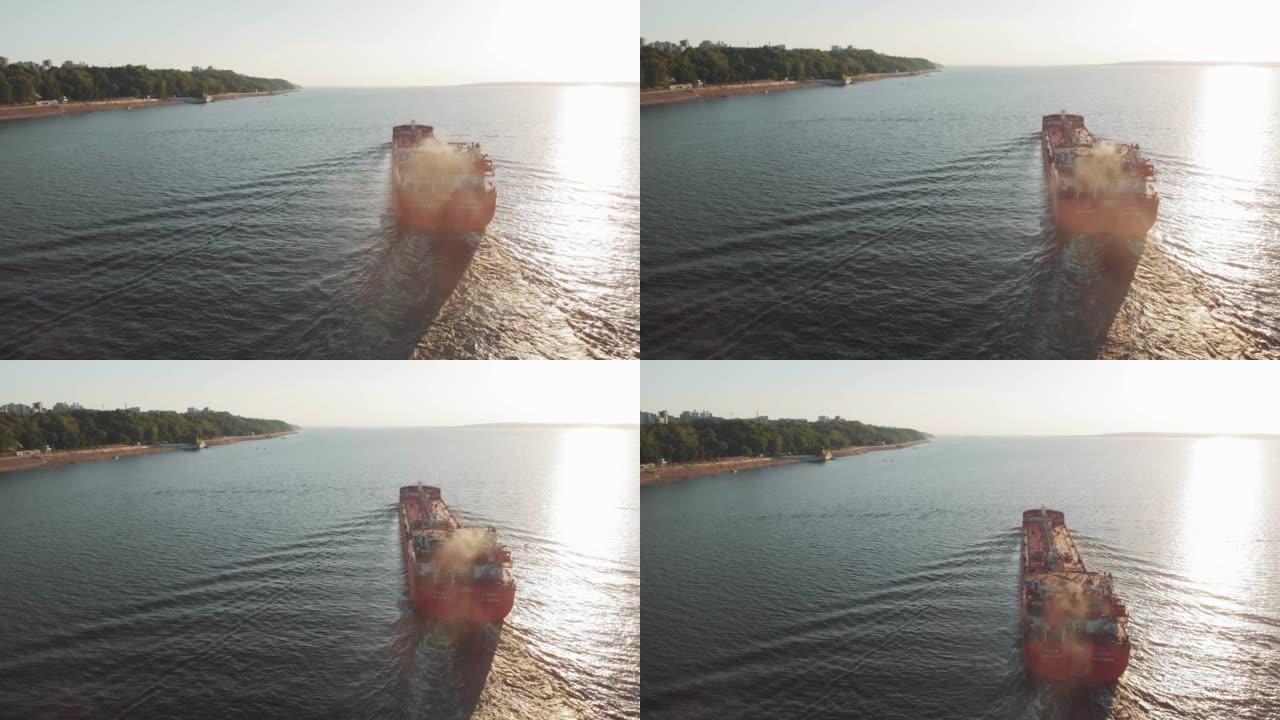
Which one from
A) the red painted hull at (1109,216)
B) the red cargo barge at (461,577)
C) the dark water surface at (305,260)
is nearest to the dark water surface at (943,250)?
the red painted hull at (1109,216)

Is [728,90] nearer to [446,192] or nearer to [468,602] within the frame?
[446,192]

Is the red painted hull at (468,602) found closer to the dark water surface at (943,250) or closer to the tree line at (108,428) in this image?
the dark water surface at (943,250)

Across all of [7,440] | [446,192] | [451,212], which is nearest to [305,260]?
[451,212]

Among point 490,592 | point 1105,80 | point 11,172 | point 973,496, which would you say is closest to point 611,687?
point 490,592

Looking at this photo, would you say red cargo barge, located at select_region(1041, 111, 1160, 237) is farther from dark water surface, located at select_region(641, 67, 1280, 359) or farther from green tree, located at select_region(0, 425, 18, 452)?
green tree, located at select_region(0, 425, 18, 452)

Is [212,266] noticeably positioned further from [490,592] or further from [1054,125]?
[1054,125]

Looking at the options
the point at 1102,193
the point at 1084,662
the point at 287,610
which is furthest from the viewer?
the point at 1102,193

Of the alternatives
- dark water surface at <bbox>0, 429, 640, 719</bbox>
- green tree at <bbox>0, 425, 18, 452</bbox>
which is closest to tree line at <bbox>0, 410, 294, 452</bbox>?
green tree at <bbox>0, 425, 18, 452</bbox>
